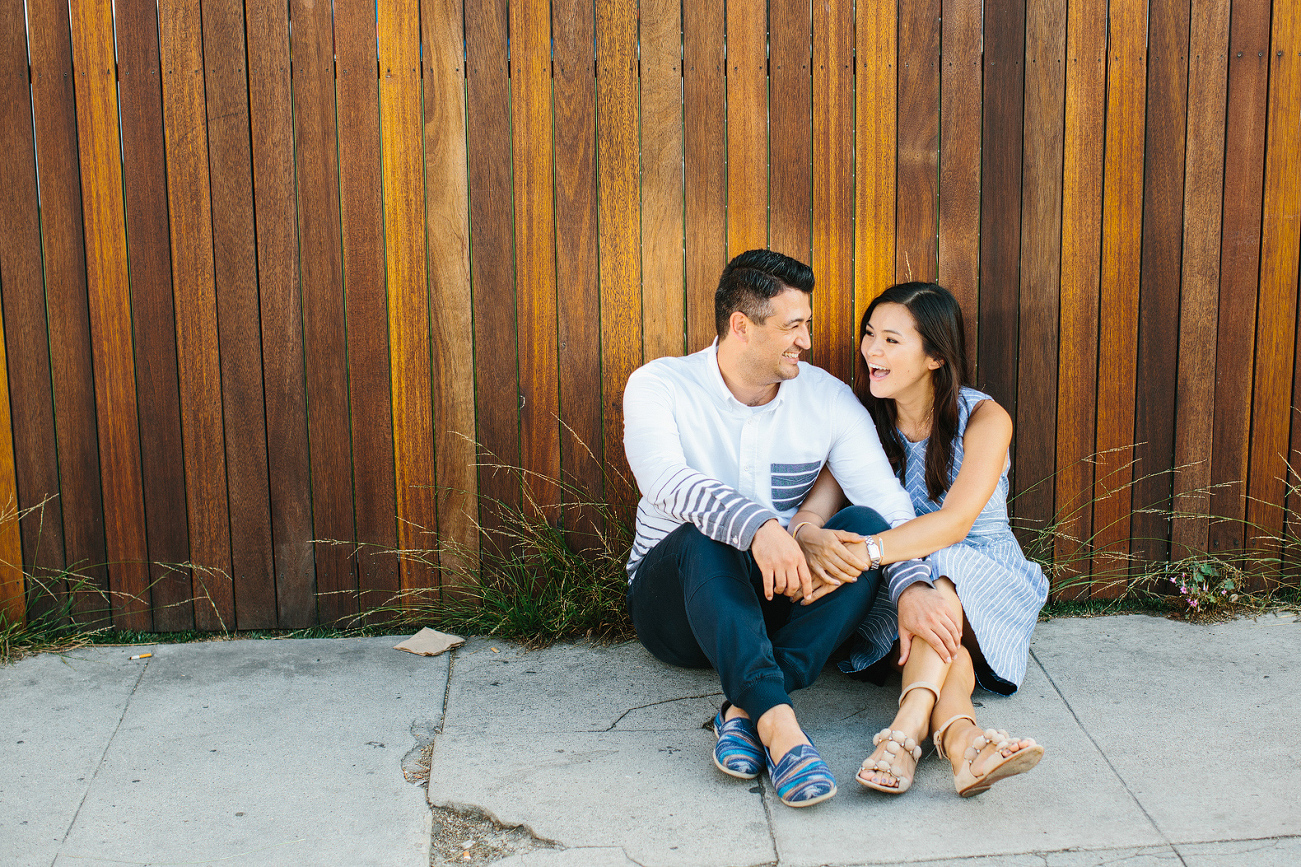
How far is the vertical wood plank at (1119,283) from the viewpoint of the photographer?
3.02 metres

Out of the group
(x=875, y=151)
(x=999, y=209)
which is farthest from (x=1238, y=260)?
(x=875, y=151)

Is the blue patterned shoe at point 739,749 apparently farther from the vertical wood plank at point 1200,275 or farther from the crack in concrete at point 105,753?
the vertical wood plank at point 1200,275

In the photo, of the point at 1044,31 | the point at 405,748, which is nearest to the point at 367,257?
the point at 405,748

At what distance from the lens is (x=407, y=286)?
297cm

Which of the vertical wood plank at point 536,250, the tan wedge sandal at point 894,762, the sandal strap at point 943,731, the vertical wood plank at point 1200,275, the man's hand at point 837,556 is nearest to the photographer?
the tan wedge sandal at point 894,762

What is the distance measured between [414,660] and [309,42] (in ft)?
6.00

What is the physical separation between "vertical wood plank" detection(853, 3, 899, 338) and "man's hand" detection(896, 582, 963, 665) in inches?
35.6

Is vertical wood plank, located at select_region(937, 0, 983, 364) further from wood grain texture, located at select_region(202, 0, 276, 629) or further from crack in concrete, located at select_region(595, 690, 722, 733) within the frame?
wood grain texture, located at select_region(202, 0, 276, 629)

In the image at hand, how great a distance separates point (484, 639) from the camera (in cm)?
300

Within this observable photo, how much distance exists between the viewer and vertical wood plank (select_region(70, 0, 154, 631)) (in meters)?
2.83

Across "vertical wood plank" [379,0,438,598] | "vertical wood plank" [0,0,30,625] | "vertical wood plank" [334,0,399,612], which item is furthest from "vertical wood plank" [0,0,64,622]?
"vertical wood plank" [379,0,438,598]

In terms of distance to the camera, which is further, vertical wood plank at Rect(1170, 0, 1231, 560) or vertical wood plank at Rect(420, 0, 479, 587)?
vertical wood plank at Rect(1170, 0, 1231, 560)

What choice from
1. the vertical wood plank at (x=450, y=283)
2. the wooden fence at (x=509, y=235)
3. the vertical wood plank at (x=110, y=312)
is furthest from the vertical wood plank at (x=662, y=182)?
the vertical wood plank at (x=110, y=312)

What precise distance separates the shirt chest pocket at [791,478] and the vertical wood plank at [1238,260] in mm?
1455
